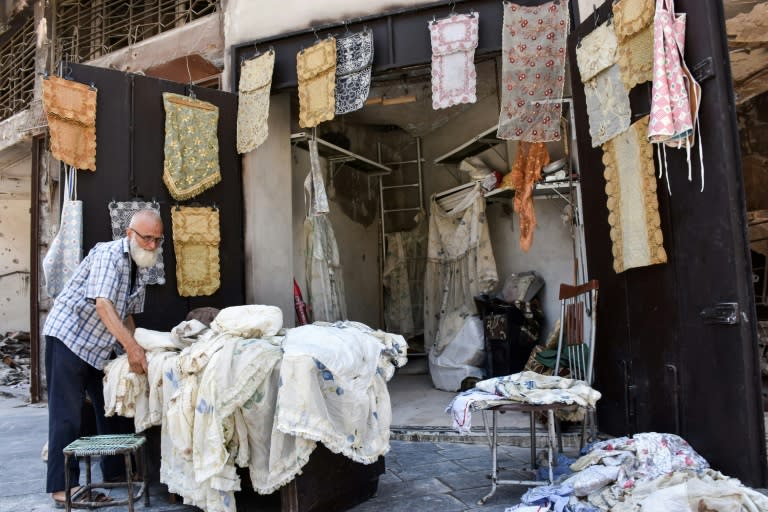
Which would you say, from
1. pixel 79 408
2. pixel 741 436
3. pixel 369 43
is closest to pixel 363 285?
pixel 369 43

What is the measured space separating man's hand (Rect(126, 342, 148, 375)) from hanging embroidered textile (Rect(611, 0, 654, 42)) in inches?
147

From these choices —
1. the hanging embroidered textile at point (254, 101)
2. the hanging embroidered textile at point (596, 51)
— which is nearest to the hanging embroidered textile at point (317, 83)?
the hanging embroidered textile at point (254, 101)

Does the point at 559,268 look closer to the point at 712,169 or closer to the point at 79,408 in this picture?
the point at 712,169

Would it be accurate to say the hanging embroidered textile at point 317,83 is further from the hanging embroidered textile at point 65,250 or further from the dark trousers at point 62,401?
the dark trousers at point 62,401

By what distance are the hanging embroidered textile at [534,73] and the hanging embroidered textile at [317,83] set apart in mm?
1610

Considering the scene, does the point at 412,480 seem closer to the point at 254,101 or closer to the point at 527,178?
the point at 527,178

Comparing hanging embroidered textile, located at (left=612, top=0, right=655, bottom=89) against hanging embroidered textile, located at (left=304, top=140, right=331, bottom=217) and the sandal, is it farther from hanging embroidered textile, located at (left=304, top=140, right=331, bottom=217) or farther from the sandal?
the sandal

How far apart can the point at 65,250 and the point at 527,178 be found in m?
4.13

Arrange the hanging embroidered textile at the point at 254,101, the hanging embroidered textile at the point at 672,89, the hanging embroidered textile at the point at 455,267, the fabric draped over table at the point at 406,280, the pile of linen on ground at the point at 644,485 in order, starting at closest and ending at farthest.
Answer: the pile of linen on ground at the point at 644,485 < the hanging embroidered textile at the point at 672,89 < the hanging embroidered textile at the point at 254,101 < the hanging embroidered textile at the point at 455,267 < the fabric draped over table at the point at 406,280

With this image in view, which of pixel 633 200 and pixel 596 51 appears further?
pixel 596 51

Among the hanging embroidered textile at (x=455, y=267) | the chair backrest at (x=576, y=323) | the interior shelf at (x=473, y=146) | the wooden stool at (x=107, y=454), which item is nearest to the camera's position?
the wooden stool at (x=107, y=454)

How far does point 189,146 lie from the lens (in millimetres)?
5840

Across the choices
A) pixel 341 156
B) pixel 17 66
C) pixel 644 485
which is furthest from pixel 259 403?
pixel 17 66

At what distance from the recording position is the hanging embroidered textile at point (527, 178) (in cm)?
576
